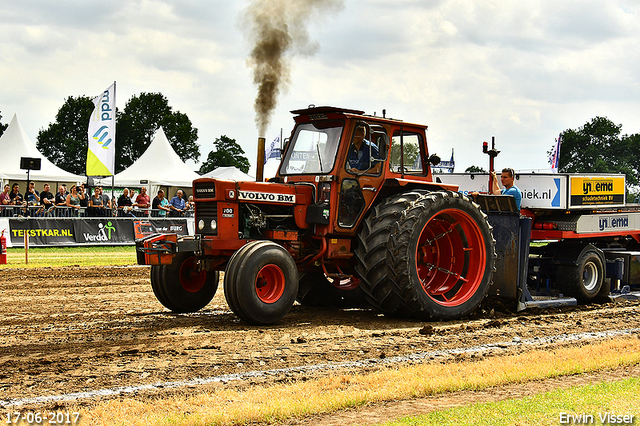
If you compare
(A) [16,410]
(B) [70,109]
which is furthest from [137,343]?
(B) [70,109]

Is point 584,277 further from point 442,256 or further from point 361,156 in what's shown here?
point 361,156

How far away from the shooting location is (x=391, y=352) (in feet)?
21.6

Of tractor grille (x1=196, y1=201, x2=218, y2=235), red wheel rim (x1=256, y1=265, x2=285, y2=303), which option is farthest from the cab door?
tractor grille (x1=196, y1=201, x2=218, y2=235)

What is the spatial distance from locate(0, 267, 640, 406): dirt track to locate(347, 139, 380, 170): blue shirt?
1903 mm

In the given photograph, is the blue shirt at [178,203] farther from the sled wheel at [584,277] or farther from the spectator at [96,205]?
the sled wheel at [584,277]

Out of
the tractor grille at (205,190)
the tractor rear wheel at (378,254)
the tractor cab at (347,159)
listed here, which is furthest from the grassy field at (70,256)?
the tractor rear wheel at (378,254)

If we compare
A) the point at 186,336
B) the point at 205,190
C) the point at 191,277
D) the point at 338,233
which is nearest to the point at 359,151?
the point at 338,233

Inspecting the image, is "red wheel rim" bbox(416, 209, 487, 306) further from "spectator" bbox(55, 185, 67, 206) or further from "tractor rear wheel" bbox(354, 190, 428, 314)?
"spectator" bbox(55, 185, 67, 206)

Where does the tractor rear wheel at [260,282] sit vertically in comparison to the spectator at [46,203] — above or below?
below

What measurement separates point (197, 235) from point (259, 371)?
2.83m

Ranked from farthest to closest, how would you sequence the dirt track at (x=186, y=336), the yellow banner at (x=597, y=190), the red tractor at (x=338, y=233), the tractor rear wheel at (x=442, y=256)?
1. the yellow banner at (x=597, y=190)
2. the tractor rear wheel at (x=442, y=256)
3. the red tractor at (x=338, y=233)
4. the dirt track at (x=186, y=336)

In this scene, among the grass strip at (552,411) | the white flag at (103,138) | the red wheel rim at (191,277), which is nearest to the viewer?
the grass strip at (552,411)

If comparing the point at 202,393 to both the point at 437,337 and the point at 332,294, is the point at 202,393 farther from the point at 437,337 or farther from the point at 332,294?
the point at 332,294

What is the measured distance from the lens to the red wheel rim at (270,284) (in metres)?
7.81
